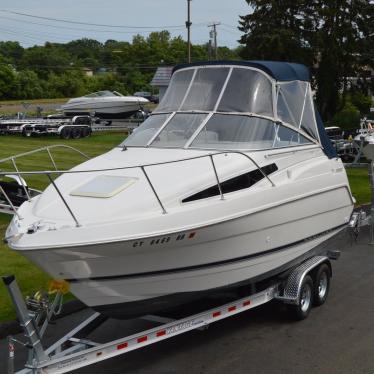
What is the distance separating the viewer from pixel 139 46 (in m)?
85.1

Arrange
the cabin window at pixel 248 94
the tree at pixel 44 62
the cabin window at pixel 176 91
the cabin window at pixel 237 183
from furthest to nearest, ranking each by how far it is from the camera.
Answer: the tree at pixel 44 62, the cabin window at pixel 176 91, the cabin window at pixel 248 94, the cabin window at pixel 237 183

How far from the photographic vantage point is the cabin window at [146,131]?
23.7 ft

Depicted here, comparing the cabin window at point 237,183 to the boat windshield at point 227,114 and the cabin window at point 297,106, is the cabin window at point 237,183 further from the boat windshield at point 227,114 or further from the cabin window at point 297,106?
the cabin window at point 297,106

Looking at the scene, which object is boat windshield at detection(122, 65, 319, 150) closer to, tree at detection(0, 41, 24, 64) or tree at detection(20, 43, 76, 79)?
tree at detection(20, 43, 76, 79)

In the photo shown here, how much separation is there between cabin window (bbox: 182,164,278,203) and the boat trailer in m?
1.08

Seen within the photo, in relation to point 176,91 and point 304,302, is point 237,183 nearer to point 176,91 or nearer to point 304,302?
point 304,302

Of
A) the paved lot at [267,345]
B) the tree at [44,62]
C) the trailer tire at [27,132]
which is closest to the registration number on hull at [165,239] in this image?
the paved lot at [267,345]

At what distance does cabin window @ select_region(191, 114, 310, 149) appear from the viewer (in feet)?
22.3

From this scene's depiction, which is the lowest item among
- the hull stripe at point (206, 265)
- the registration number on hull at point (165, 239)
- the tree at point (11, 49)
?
the hull stripe at point (206, 265)

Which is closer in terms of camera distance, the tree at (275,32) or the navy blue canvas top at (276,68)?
the navy blue canvas top at (276,68)

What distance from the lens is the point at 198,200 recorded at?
5707 mm

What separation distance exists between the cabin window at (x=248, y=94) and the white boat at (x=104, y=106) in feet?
88.2

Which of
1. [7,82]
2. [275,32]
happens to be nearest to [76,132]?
[275,32]

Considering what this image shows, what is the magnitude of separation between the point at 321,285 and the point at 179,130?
2441 mm
